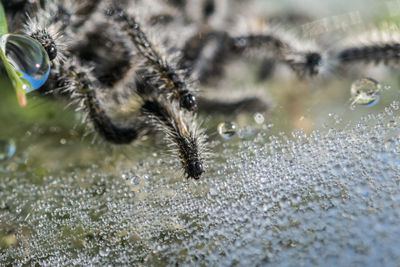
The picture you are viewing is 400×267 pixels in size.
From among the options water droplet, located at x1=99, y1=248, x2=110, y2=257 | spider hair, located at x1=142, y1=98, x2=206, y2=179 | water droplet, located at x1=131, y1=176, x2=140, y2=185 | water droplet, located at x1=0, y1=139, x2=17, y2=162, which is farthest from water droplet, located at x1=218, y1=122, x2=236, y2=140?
water droplet, located at x1=0, y1=139, x2=17, y2=162

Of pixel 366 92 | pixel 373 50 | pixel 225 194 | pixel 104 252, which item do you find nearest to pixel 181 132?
pixel 225 194

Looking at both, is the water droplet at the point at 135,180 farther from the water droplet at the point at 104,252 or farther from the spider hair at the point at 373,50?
the spider hair at the point at 373,50

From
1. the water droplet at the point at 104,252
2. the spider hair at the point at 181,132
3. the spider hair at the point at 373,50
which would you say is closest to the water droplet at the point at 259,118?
the spider hair at the point at 181,132

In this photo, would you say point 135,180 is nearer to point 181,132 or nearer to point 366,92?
point 181,132

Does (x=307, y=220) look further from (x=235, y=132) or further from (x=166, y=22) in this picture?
(x=166, y=22)

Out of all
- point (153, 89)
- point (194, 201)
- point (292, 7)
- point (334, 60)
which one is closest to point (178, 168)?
point (194, 201)
